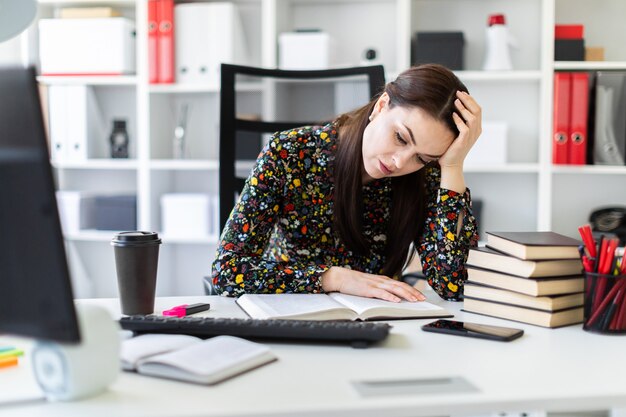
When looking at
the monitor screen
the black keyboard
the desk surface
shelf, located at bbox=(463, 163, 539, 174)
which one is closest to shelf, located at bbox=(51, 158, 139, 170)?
shelf, located at bbox=(463, 163, 539, 174)

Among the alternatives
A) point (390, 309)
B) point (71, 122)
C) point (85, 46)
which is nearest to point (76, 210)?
point (71, 122)

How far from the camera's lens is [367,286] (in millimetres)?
1297

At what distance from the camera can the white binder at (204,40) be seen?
118 inches

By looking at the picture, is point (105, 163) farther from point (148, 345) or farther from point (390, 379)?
point (390, 379)

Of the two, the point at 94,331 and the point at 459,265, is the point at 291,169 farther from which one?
the point at 94,331

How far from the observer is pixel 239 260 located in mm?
1390

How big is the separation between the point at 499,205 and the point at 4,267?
2.70 metres

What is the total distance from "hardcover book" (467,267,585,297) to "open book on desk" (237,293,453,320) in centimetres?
10

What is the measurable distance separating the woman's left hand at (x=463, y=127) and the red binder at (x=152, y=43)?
192 cm

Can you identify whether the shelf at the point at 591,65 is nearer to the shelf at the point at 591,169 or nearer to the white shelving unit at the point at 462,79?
the white shelving unit at the point at 462,79

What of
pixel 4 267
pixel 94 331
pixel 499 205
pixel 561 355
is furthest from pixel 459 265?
pixel 499 205

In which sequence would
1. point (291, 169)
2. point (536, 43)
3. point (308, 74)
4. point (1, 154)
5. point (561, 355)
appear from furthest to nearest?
point (536, 43) → point (308, 74) → point (291, 169) → point (561, 355) → point (1, 154)

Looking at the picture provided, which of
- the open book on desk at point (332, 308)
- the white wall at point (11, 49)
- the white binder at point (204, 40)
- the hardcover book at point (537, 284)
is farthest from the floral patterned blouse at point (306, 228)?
the white wall at point (11, 49)

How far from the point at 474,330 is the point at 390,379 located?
0.88 feet
